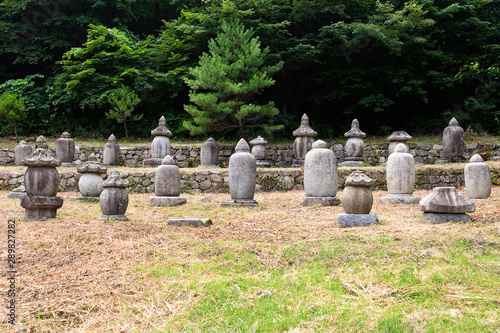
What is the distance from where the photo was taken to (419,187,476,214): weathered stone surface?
6191mm

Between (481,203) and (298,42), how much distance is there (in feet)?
44.1

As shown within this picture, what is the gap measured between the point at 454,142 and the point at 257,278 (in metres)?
12.7

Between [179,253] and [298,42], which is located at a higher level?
[298,42]

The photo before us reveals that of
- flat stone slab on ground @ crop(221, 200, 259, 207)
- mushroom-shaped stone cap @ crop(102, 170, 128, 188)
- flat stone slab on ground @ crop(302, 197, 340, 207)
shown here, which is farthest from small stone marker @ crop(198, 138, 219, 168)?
mushroom-shaped stone cap @ crop(102, 170, 128, 188)

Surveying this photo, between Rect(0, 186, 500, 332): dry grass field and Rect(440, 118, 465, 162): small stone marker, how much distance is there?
8620 millimetres

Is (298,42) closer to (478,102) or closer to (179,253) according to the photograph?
(478,102)

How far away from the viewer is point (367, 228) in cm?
595

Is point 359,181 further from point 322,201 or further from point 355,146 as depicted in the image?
point 355,146

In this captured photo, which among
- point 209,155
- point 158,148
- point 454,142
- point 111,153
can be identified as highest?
point 454,142

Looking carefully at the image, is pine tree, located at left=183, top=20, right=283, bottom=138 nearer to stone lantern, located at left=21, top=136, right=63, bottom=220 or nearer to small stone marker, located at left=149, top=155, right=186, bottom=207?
small stone marker, located at left=149, top=155, right=186, bottom=207

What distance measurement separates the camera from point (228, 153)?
701 inches

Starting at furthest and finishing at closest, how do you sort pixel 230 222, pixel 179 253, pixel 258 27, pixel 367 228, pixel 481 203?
pixel 258 27 → pixel 481 203 → pixel 230 222 → pixel 367 228 → pixel 179 253

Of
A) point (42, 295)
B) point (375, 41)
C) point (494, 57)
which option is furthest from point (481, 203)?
point (494, 57)

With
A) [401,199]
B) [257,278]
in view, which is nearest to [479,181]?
[401,199]
